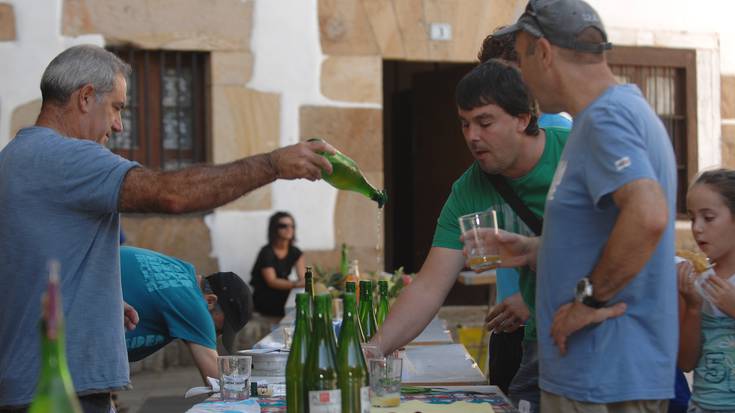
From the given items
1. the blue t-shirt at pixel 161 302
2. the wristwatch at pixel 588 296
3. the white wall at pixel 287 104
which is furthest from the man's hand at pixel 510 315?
the white wall at pixel 287 104

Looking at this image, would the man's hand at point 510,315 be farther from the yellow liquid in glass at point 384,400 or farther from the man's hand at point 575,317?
the man's hand at point 575,317

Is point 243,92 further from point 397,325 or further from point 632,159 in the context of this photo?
point 632,159

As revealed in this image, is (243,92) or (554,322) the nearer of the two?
(554,322)

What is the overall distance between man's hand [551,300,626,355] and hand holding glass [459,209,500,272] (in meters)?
0.30

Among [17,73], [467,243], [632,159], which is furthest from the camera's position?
[17,73]

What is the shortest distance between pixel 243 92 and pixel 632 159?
6069 mm

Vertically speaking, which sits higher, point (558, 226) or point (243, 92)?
point (243, 92)

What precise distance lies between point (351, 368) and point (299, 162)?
0.52 m

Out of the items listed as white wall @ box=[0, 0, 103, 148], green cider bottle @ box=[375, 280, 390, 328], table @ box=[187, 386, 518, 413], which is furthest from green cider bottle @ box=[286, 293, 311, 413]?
white wall @ box=[0, 0, 103, 148]

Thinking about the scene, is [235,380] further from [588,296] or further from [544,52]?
[544,52]

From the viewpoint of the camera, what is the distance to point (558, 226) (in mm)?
2141

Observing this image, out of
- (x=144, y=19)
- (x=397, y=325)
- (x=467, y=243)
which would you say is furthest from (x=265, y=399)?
(x=144, y=19)

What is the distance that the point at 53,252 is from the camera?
8.23 feet

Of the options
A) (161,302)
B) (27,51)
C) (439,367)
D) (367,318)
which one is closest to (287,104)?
(27,51)
